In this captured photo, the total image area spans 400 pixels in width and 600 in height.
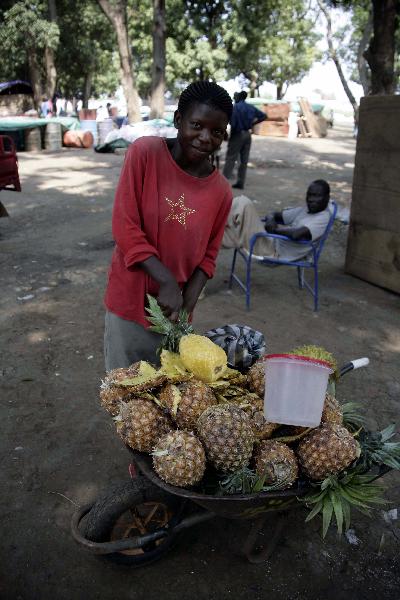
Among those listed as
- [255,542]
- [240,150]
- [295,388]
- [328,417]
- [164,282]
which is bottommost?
[255,542]

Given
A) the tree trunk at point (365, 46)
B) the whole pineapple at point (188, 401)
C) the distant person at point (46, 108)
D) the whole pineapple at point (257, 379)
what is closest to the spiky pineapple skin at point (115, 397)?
the whole pineapple at point (188, 401)

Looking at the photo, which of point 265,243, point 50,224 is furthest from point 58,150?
point 265,243

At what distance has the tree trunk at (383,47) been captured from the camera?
734 cm

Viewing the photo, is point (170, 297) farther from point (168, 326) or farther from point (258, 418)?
point (258, 418)

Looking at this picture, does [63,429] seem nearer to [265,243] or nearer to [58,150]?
[265,243]

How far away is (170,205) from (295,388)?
963 millimetres

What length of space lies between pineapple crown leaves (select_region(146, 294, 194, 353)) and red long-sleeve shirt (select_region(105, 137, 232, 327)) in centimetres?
21

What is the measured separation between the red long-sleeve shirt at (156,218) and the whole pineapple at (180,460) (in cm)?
75

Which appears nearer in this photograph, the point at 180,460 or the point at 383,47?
the point at 180,460

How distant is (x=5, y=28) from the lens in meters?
25.6

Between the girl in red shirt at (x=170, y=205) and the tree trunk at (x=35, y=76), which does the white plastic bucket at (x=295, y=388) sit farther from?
the tree trunk at (x=35, y=76)

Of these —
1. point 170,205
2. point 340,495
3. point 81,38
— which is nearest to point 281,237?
point 170,205

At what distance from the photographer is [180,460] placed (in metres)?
1.71

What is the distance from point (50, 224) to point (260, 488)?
7.78m
